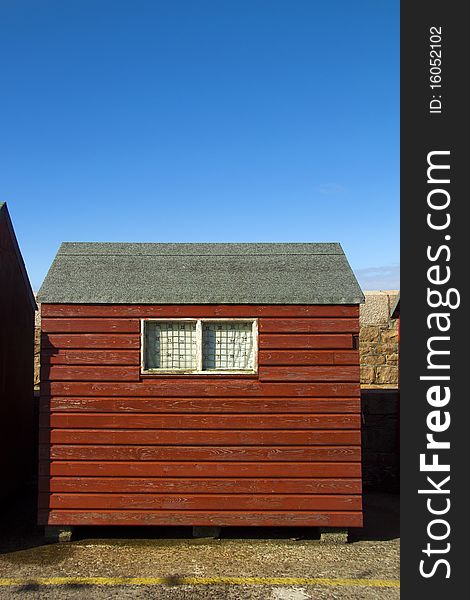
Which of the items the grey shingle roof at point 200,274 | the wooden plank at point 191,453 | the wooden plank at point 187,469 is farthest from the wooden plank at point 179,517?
the grey shingle roof at point 200,274

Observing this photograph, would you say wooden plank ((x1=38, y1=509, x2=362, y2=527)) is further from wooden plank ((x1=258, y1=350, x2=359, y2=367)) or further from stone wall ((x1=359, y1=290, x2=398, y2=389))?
stone wall ((x1=359, y1=290, x2=398, y2=389))

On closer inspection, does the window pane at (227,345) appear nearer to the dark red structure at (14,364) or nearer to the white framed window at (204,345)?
the white framed window at (204,345)

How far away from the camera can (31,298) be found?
1043 centimetres

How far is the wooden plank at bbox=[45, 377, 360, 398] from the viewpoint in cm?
715

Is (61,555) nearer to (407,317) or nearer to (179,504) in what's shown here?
(179,504)

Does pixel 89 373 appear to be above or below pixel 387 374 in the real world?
above

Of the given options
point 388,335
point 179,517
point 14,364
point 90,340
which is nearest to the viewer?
point 179,517

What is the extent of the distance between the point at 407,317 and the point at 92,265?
446 cm

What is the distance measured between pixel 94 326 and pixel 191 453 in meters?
2.10

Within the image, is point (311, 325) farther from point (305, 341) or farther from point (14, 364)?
point (14, 364)

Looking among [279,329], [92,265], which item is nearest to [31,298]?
[92,265]

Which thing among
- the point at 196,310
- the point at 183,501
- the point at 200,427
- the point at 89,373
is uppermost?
the point at 196,310

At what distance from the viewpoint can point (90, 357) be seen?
7.18 m

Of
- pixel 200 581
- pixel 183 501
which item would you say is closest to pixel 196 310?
pixel 183 501
